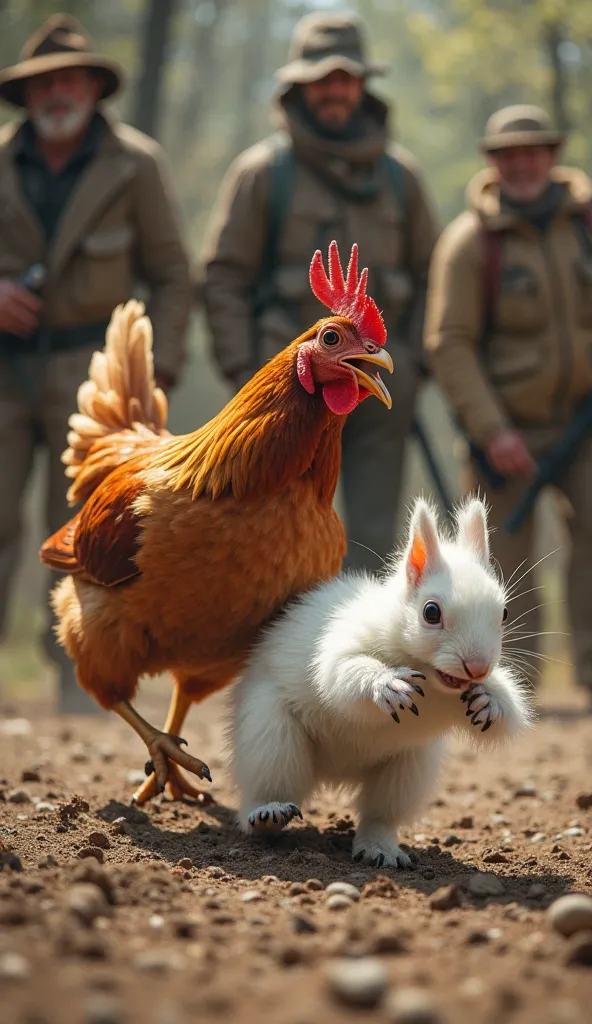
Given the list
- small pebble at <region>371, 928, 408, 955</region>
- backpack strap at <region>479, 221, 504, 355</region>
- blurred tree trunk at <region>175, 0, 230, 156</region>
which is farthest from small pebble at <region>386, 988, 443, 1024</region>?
blurred tree trunk at <region>175, 0, 230, 156</region>

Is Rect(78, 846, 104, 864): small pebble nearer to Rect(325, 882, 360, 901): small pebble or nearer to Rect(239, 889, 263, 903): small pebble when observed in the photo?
Rect(239, 889, 263, 903): small pebble

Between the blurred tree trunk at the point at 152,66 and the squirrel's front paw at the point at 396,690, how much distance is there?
10225 millimetres

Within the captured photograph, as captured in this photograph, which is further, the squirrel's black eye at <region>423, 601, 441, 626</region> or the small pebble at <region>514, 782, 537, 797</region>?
the small pebble at <region>514, 782, 537, 797</region>

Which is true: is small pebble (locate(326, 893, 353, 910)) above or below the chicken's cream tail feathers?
below

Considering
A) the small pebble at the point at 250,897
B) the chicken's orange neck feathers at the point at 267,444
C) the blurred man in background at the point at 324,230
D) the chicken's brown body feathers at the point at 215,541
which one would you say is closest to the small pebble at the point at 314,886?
the small pebble at the point at 250,897

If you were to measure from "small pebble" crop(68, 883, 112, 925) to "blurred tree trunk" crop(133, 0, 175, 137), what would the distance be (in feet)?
35.6

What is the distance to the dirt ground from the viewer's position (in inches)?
90.1

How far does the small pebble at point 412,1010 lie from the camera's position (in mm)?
2170

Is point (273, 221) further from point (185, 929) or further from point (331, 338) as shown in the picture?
point (185, 929)

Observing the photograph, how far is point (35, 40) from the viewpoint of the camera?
24.8ft

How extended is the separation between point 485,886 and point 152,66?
11.2m

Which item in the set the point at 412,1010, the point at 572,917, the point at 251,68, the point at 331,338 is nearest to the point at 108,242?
the point at 331,338

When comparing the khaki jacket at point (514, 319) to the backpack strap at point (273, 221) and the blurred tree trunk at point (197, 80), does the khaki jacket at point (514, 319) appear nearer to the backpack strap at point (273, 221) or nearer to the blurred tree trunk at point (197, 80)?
the backpack strap at point (273, 221)

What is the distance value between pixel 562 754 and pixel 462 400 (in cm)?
220
